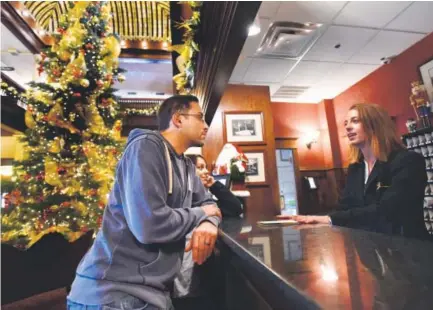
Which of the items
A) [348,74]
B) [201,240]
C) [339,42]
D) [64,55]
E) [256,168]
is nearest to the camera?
[201,240]

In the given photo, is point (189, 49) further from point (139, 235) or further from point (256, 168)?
point (256, 168)

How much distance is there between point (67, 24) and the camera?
12.8 feet

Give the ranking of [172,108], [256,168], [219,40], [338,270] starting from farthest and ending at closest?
[256,168], [219,40], [172,108], [338,270]

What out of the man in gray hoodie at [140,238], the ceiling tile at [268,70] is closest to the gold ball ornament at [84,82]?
the ceiling tile at [268,70]

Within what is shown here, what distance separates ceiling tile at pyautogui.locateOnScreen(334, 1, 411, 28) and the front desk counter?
3102mm

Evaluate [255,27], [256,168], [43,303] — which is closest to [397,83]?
[256,168]

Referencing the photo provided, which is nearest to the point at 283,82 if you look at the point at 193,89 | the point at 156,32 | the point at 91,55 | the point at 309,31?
the point at 309,31

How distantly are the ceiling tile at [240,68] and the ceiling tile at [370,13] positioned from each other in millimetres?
1305

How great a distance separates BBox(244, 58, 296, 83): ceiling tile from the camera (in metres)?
4.09

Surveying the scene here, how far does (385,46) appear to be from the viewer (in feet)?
12.7

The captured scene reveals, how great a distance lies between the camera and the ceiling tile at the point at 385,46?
3.61 m

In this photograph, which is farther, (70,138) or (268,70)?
(268,70)

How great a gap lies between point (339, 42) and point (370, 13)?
0.57 meters

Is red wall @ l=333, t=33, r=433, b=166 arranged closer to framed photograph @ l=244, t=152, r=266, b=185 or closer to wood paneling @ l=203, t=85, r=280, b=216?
wood paneling @ l=203, t=85, r=280, b=216
